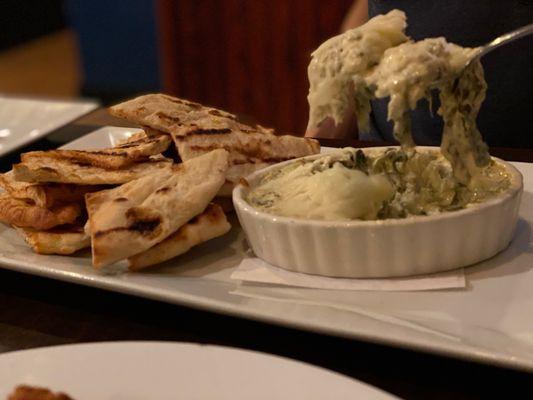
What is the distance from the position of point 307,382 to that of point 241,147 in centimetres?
92

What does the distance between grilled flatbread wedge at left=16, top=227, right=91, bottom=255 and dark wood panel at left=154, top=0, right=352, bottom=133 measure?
2728mm

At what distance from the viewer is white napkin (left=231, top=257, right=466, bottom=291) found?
4.38 ft

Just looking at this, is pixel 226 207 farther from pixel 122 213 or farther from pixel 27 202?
pixel 27 202

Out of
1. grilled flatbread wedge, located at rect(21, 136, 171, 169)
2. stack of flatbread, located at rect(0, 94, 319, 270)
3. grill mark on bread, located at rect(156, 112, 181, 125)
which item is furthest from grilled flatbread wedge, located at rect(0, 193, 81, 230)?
grill mark on bread, located at rect(156, 112, 181, 125)

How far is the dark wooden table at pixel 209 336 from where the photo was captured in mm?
1086

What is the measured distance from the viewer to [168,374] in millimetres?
912

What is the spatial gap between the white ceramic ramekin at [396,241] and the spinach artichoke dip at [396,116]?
4 centimetres

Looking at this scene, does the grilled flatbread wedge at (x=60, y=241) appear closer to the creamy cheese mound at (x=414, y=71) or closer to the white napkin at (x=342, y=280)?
the white napkin at (x=342, y=280)

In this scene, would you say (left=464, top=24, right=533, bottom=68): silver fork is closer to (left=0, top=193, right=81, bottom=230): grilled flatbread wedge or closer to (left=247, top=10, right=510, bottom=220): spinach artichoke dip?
(left=247, top=10, right=510, bottom=220): spinach artichoke dip

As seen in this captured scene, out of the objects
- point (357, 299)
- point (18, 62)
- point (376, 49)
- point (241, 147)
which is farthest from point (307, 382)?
point (18, 62)

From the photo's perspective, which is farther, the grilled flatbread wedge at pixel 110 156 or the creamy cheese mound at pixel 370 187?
the grilled flatbread wedge at pixel 110 156

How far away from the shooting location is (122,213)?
1.43 m

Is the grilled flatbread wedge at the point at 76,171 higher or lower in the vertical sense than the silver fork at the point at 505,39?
lower

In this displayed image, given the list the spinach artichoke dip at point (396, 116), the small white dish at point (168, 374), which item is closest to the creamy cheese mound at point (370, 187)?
the spinach artichoke dip at point (396, 116)
